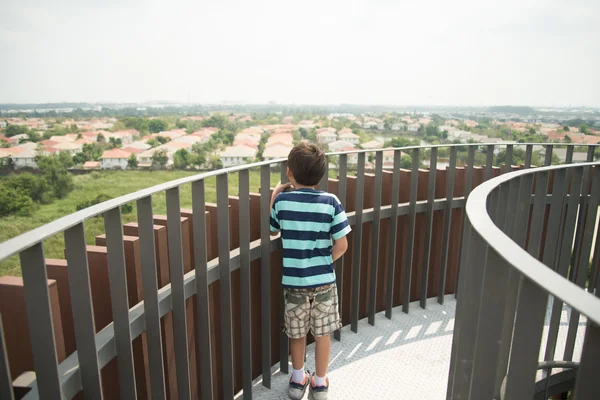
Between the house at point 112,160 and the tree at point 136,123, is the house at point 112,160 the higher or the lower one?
the lower one

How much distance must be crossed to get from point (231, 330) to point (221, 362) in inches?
13.0

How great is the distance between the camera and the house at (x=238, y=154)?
50.0 metres

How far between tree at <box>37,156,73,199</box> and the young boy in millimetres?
32875

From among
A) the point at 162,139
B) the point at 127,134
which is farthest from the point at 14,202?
the point at 162,139

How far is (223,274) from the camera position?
2695 millimetres

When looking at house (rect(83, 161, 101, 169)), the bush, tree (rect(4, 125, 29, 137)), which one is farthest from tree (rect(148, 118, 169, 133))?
the bush

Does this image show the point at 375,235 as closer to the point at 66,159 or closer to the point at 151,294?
the point at 151,294

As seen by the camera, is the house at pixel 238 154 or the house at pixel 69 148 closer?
the house at pixel 69 148

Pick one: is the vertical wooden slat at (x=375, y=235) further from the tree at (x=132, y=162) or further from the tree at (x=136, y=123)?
the tree at (x=136, y=123)

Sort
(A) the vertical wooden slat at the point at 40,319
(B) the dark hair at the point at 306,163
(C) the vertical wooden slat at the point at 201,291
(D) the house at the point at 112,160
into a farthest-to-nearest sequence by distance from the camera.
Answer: (D) the house at the point at 112,160 → (B) the dark hair at the point at 306,163 → (C) the vertical wooden slat at the point at 201,291 → (A) the vertical wooden slat at the point at 40,319

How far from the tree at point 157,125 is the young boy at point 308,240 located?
61.6 metres

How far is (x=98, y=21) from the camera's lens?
8388 cm

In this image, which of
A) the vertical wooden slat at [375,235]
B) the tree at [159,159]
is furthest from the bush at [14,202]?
the vertical wooden slat at [375,235]

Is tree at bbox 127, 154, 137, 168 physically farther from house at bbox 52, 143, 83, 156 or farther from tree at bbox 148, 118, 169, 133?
tree at bbox 148, 118, 169, 133
